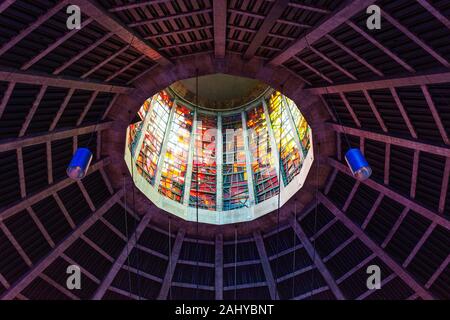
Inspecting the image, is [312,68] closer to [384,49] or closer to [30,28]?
[384,49]

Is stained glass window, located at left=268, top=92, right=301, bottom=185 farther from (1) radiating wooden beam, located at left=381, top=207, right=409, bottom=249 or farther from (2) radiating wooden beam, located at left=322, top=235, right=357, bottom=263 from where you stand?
(1) radiating wooden beam, located at left=381, top=207, right=409, bottom=249

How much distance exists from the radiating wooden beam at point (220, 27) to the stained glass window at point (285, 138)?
7146mm

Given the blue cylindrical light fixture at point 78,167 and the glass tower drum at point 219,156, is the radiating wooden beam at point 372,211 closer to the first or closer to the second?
the glass tower drum at point 219,156

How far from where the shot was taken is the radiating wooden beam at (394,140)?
15.6 meters

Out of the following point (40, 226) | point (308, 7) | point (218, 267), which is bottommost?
point (218, 267)

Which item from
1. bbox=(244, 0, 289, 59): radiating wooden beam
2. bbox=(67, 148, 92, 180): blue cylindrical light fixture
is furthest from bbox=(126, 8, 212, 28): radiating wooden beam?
bbox=(67, 148, 92, 180): blue cylindrical light fixture

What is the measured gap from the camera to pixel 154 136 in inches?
1068

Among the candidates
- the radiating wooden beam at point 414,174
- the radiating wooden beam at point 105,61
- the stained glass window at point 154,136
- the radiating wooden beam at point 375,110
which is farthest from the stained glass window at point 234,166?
the radiating wooden beam at point 105,61

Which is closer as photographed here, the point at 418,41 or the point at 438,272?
the point at 418,41

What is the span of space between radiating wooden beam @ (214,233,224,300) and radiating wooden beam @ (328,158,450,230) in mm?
7512

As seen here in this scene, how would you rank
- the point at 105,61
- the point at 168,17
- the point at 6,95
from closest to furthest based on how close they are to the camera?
1. the point at 6,95
2. the point at 168,17
3. the point at 105,61

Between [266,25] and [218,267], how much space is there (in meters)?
13.5

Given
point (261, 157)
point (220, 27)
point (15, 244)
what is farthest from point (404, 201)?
point (15, 244)

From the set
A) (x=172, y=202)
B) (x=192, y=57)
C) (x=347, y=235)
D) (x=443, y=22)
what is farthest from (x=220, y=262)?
(x=443, y=22)
